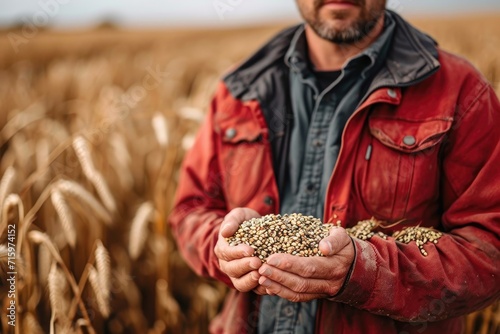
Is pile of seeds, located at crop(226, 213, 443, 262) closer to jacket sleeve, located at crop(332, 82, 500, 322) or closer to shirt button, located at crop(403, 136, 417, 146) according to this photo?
jacket sleeve, located at crop(332, 82, 500, 322)

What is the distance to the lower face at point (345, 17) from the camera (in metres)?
1.97

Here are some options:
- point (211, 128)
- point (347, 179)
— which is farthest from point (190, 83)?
point (347, 179)

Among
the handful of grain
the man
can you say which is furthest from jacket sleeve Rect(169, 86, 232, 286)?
the handful of grain

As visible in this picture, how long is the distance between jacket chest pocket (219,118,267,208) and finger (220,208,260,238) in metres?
0.26

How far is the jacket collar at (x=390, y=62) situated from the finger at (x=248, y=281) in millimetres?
786

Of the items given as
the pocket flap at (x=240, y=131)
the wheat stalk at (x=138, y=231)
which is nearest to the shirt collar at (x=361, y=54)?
the pocket flap at (x=240, y=131)

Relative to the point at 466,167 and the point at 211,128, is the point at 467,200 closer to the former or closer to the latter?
the point at 466,167

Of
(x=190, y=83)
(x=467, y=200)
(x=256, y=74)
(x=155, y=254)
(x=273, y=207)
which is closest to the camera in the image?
(x=467, y=200)

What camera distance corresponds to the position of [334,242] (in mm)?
1495

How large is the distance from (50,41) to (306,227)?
11576 millimetres

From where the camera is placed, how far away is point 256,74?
85.3 inches

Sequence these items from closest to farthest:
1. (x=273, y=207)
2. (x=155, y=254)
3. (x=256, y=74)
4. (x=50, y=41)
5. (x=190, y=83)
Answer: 1. (x=273, y=207)
2. (x=256, y=74)
3. (x=155, y=254)
4. (x=190, y=83)
5. (x=50, y=41)

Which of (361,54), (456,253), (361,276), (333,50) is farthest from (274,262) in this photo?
(333,50)

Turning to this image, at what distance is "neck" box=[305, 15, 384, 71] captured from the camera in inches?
80.4
